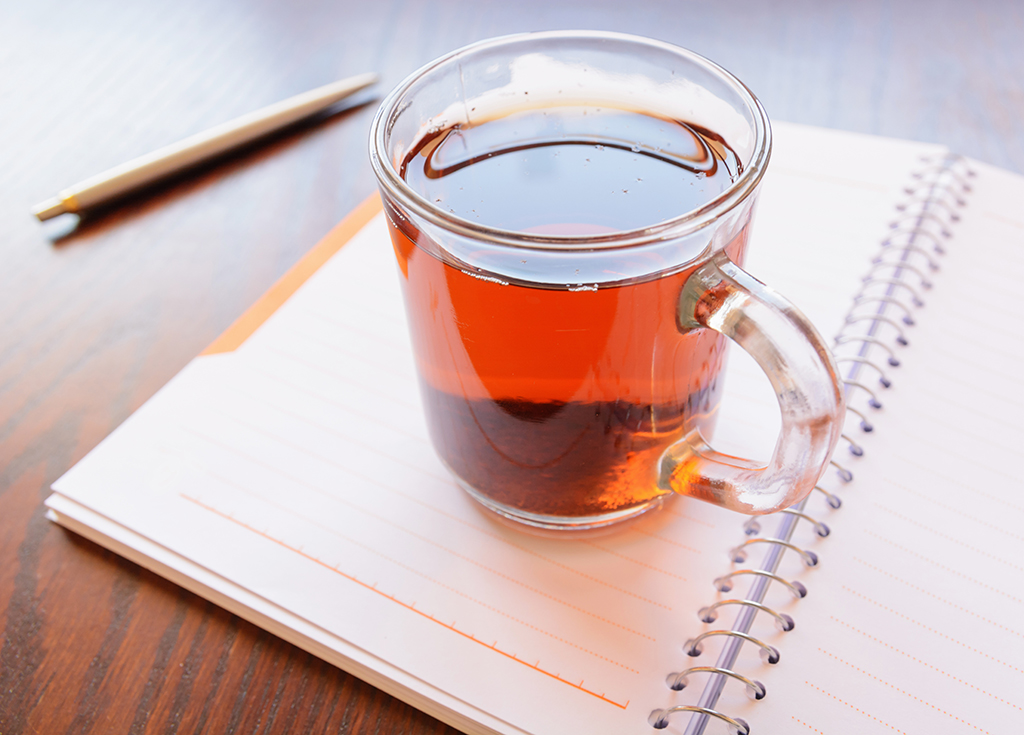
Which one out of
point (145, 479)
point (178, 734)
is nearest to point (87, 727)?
point (178, 734)

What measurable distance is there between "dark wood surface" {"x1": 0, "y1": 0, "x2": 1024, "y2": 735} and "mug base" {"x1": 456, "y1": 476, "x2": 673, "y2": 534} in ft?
0.42

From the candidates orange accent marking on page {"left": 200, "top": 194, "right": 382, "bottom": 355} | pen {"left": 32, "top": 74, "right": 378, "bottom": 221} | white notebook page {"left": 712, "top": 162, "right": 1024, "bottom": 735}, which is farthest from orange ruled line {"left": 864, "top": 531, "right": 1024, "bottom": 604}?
pen {"left": 32, "top": 74, "right": 378, "bottom": 221}

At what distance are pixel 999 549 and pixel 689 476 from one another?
0.68 ft

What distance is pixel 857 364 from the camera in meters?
0.57

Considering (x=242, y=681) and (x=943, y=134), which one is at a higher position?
(x=943, y=134)

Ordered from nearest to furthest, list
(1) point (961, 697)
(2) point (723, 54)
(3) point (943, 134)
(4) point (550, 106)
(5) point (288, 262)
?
(1) point (961, 697)
(4) point (550, 106)
(5) point (288, 262)
(3) point (943, 134)
(2) point (723, 54)

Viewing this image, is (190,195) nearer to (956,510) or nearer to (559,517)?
(559,517)

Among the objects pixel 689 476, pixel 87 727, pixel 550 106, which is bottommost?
pixel 87 727

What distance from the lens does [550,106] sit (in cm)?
52

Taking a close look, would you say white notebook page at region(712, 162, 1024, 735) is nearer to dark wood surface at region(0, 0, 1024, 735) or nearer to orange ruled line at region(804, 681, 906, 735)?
orange ruled line at region(804, 681, 906, 735)

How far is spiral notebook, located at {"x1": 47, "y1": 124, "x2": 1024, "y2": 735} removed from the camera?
0.41 meters

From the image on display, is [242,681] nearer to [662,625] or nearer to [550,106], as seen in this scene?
[662,625]

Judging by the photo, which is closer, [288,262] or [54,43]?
[288,262]

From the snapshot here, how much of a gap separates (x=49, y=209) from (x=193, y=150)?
15 cm
